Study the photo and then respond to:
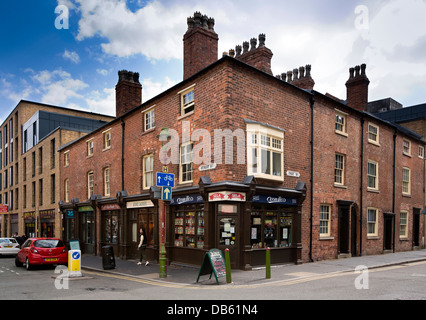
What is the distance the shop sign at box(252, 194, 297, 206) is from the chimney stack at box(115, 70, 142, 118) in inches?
521

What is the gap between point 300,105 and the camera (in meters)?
17.6

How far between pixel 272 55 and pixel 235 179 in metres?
7.82

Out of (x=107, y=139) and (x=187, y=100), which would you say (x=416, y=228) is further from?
(x=107, y=139)

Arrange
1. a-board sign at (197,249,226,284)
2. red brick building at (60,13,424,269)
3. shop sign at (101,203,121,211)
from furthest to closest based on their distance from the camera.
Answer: shop sign at (101,203,121,211) < red brick building at (60,13,424,269) < a-board sign at (197,249,226,284)

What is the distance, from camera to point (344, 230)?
20.0 metres

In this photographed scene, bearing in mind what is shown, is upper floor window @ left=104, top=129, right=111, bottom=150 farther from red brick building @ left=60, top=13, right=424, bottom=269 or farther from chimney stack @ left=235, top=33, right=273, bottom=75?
chimney stack @ left=235, top=33, right=273, bottom=75

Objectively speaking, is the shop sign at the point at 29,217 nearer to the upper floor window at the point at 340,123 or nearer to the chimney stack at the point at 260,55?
the chimney stack at the point at 260,55

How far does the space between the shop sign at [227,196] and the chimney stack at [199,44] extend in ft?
22.3

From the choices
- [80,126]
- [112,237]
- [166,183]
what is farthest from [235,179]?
[80,126]

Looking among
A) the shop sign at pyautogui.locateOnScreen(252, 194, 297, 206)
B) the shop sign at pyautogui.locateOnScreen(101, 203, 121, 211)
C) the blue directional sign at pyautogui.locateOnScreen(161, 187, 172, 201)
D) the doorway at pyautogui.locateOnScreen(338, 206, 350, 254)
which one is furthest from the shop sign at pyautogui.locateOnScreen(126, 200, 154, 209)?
the doorway at pyautogui.locateOnScreen(338, 206, 350, 254)

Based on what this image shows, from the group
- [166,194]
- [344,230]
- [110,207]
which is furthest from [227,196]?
[110,207]

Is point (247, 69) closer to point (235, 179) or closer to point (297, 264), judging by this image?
point (235, 179)

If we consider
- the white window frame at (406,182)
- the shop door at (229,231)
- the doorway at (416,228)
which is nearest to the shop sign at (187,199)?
the shop door at (229,231)

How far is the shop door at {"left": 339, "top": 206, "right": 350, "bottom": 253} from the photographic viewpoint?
19.8 meters
